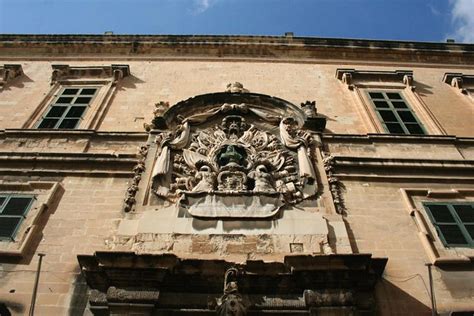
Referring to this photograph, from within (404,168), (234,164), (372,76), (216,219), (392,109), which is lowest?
(216,219)

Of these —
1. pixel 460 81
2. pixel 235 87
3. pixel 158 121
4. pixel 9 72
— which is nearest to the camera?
pixel 158 121

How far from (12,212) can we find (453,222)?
7.77 m

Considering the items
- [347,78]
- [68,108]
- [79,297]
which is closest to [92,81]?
[68,108]

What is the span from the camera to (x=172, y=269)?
247 inches

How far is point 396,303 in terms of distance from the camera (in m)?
6.31

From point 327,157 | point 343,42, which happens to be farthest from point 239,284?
point 343,42

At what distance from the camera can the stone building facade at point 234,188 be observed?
20.5 feet

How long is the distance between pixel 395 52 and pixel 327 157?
663 cm

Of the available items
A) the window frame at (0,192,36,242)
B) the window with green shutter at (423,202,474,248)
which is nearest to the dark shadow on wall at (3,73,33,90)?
the window frame at (0,192,36,242)

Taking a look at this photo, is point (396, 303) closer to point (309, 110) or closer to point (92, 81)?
point (309, 110)

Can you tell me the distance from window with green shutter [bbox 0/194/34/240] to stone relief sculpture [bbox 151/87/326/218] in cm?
233

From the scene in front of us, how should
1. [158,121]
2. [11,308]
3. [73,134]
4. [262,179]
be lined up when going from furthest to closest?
[73,134]
[158,121]
[262,179]
[11,308]

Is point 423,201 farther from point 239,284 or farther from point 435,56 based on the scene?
point 435,56

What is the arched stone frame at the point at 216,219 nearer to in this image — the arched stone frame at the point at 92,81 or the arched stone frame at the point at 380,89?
the arched stone frame at the point at 380,89
